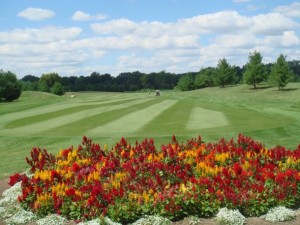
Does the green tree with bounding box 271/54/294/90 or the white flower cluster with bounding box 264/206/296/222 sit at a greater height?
the green tree with bounding box 271/54/294/90

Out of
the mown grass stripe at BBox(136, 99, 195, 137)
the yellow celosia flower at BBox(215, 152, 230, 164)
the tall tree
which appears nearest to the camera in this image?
the yellow celosia flower at BBox(215, 152, 230, 164)

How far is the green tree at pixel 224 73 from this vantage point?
324 ft

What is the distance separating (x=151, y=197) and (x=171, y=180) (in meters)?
1.14

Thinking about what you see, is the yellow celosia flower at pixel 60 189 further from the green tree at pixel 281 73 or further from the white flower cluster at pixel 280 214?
the green tree at pixel 281 73

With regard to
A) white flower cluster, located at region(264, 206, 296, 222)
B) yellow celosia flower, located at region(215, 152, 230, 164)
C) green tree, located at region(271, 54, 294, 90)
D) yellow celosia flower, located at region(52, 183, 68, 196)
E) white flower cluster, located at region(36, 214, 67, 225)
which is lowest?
white flower cluster, located at region(264, 206, 296, 222)

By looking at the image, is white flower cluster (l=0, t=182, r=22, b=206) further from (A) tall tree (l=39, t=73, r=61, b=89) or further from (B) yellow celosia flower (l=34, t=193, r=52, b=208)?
(A) tall tree (l=39, t=73, r=61, b=89)

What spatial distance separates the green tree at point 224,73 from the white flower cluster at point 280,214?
9321 centimetres

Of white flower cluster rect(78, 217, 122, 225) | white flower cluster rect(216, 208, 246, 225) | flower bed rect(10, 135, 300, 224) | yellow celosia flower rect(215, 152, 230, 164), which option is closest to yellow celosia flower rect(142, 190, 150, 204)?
flower bed rect(10, 135, 300, 224)

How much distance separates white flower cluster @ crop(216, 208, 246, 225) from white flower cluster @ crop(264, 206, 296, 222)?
19.4 inches

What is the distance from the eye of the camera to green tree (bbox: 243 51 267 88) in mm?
78838

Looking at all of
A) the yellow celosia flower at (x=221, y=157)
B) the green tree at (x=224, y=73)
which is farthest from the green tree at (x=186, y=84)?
the yellow celosia flower at (x=221, y=157)

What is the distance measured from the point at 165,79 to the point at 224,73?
81.5 m

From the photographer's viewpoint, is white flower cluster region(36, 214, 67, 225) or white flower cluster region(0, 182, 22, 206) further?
white flower cluster region(0, 182, 22, 206)

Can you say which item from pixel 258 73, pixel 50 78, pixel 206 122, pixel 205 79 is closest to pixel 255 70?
pixel 258 73
